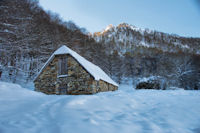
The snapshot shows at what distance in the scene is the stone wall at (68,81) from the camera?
9.96 metres

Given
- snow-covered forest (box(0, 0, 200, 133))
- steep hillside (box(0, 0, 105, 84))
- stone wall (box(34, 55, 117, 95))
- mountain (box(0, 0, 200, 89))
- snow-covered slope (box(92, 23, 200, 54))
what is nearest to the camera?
snow-covered forest (box(0, 0, 200, 133))

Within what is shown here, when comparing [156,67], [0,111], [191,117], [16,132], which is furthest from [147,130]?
[156,67]

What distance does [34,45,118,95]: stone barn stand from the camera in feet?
32.8

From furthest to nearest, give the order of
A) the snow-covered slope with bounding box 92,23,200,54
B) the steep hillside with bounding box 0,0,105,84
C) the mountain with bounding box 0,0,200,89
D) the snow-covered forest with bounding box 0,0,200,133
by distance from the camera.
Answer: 1. the snow-covered slope with bounding box 92,23,200,54
2. the steep hillside with bounding box 0,0,105,84
3. the mountain with bounding box 0,0,200,89
4. the snow-covered forest with bounding box 0,0,200,133

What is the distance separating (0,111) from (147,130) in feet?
10.2

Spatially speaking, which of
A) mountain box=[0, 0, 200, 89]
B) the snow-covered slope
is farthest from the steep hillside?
the snow-covered slope

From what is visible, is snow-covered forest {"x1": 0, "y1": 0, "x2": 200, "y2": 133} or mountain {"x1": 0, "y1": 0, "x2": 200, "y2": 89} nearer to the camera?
snow-covered forest {"x1": 0, "y1": 0, "x2": 200, "y2": 133}

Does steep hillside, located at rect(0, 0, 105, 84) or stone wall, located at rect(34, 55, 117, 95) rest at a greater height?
steep hillside, located at rect(0, 0, 105, 84)

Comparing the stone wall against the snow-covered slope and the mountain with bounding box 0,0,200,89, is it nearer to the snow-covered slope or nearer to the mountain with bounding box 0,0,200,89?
the mountain with bounding box 0,0,200,89

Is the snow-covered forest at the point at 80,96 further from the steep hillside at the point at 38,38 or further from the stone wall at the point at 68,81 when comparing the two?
the stone wall at the point at 68,81

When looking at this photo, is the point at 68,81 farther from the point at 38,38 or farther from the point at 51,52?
the point at 51,52

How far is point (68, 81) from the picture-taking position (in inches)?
411

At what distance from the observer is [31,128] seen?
1.86 meters

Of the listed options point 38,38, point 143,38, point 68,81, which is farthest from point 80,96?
point 143,38
